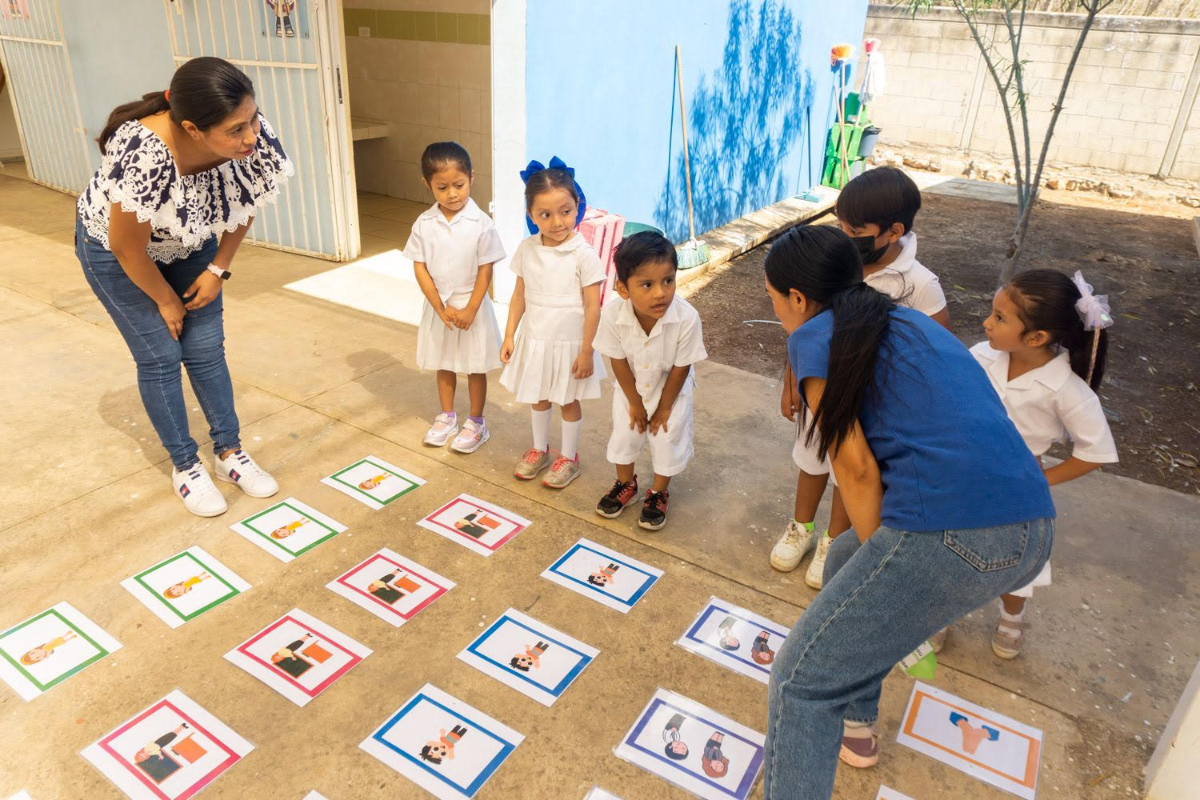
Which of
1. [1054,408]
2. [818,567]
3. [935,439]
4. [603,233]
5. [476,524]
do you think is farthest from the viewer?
[603,233]

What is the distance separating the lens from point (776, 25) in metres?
7.21

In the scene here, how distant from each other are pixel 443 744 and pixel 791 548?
1269mm

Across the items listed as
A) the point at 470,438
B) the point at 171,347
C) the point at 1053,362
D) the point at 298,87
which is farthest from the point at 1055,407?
the point at 298,87

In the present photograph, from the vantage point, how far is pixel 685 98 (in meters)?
6.19

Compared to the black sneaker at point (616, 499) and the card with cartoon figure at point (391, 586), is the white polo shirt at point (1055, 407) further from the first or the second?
the card with cartoon figure at point (391, 586)

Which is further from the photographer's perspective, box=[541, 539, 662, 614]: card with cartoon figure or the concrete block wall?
the concrete block wall

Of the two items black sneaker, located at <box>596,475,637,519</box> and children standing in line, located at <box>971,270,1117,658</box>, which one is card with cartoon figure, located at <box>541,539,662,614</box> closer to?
black sneaker, located at <box>596,475,637,519</box>

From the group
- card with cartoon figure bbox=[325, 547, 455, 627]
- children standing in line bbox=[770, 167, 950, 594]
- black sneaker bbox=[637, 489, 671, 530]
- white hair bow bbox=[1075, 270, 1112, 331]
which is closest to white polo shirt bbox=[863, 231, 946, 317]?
children standing in line bbox=[770, 167, 950, 594]

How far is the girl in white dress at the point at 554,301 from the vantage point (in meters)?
2.64

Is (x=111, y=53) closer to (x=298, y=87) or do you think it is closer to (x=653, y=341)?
(x=298, y=87)

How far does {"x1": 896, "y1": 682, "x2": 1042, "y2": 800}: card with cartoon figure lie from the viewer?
188 cm

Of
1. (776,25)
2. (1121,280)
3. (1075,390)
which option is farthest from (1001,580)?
(776,25)

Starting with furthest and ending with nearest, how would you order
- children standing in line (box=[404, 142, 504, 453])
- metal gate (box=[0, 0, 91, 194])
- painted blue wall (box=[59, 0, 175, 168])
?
1. metal gate (box=[0, 0, 91, 194])
2. painted blue wall (box=[59, 0, 175, 168])
3. children standing in line (box=[404, 142, 504, 453])

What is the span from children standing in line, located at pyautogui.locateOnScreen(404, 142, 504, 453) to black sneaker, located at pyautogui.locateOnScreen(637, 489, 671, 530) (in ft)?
2.72
